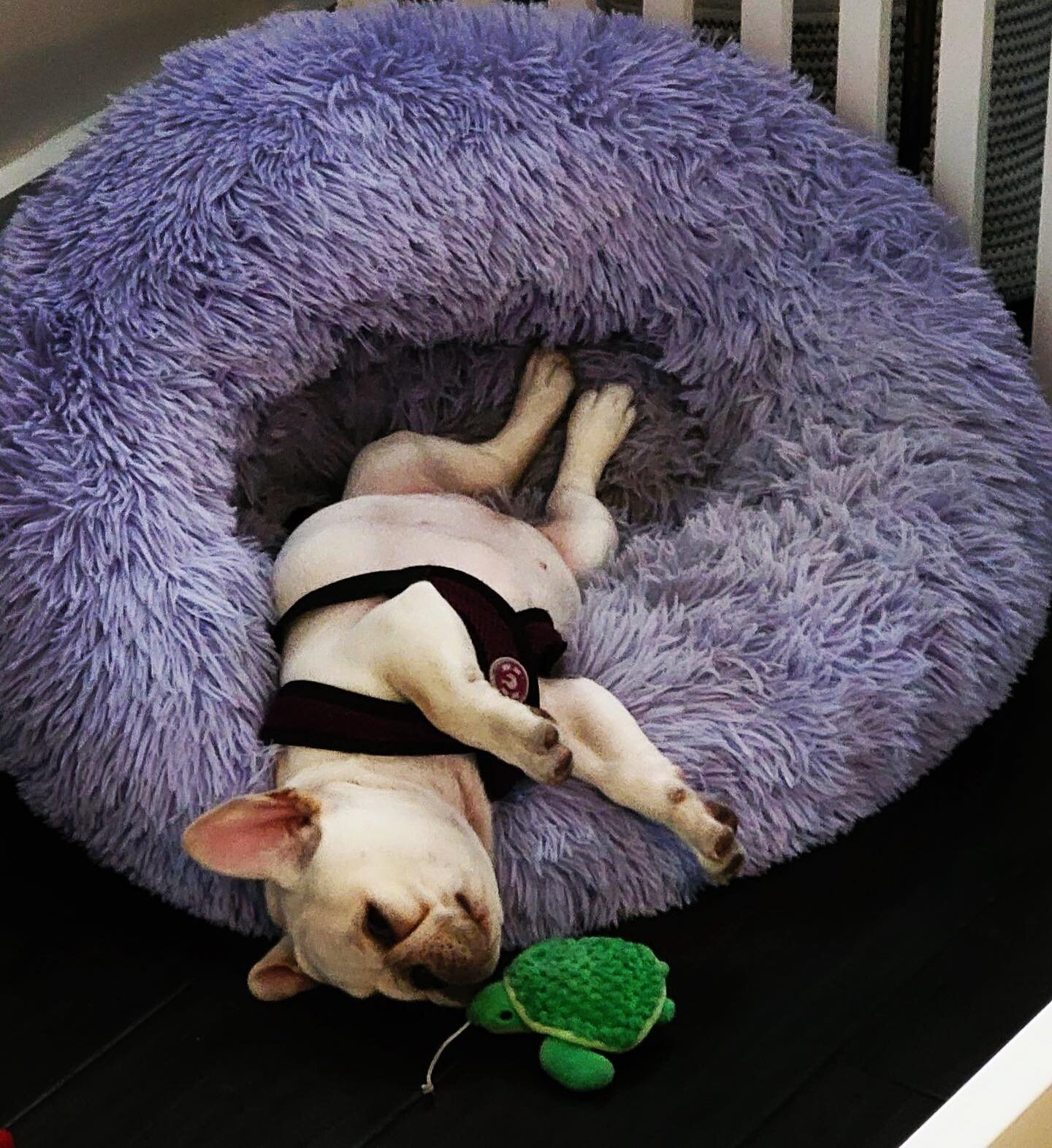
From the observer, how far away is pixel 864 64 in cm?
154

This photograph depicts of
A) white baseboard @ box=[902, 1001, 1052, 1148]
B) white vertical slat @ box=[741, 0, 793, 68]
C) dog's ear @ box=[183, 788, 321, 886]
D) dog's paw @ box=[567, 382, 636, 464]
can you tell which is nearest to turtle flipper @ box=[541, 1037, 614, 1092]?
dog's ear @ box=[183, 788, 321, 886]

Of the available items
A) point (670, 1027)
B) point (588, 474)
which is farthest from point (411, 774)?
point (588, 474)

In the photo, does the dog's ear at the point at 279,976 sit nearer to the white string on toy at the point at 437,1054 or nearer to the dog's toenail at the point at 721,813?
the white string on toy at the point at 437,1054

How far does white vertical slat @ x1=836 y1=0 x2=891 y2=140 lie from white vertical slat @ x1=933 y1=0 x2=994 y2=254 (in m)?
0.06

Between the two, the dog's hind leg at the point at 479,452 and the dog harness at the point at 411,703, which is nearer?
the dog harness at the point at 411,703

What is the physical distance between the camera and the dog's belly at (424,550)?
136 cm

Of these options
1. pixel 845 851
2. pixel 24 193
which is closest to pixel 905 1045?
pixel 845 851

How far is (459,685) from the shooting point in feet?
4.01

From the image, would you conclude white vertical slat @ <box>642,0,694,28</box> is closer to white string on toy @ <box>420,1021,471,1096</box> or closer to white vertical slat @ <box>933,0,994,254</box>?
white vertical slat @ <box>933,0,994,254</box>

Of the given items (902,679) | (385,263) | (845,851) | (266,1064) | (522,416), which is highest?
(385,263)

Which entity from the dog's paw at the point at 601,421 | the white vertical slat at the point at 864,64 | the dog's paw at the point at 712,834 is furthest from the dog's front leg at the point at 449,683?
the white vertical slat at the point at 864,64

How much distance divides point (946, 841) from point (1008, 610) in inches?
8.5

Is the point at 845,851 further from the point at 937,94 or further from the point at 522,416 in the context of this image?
the point at 937,94

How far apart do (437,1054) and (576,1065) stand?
113 millimetres
